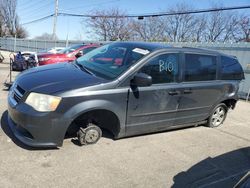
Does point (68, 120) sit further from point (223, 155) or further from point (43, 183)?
point (223, 155)

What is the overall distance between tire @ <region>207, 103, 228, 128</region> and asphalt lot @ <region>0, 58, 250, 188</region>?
78cm

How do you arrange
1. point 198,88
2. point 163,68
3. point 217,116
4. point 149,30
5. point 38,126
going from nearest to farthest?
point 38,126 → point 163,68 → point 198,88 → point 217,116 → point 149,30

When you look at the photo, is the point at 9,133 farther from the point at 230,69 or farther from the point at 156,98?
the point at 230,69

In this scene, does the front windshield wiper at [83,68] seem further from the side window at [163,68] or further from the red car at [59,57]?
the red car at [59,57]

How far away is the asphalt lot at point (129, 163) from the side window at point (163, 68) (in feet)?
3.69

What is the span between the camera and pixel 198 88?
201 inches

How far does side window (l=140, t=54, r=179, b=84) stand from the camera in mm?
4422

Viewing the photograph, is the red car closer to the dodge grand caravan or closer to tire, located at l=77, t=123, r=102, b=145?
the dodge grand caravan

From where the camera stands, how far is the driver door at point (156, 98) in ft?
14.1

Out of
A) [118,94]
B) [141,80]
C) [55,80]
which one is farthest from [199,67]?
[55,80]

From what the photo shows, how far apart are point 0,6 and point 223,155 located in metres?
62.6

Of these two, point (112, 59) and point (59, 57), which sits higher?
point (112, 59)

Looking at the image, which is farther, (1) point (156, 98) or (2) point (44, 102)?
(1) point (156, 98)

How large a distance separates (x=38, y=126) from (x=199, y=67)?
320cm
